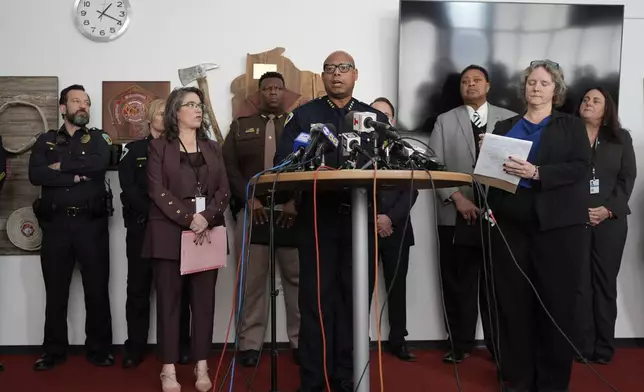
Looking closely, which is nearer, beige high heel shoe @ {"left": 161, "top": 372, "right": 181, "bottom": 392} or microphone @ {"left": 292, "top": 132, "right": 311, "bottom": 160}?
microphone @ {"left": 292, "top": 132, "right": 311, "bottom": 160}

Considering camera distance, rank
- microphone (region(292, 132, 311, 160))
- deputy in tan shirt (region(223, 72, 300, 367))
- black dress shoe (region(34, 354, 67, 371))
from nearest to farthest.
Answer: microphone (region(292, 132, 311, 160)), black dress shoe (region(34, 354, 67, 371)), deputy in tan shirt (region(223, 72, 300, 367))

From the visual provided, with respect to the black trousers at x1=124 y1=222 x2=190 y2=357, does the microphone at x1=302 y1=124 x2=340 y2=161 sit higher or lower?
higher

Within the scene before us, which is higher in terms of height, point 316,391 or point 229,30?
point 229,30

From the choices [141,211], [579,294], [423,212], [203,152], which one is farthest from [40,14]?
[579,294]

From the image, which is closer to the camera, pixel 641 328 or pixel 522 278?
pixel 522 278

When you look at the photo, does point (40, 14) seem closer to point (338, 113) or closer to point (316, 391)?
point (338, 113)

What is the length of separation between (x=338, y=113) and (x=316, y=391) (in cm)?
124

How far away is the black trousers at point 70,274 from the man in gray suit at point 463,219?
214 centimetres

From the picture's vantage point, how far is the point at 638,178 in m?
4.32

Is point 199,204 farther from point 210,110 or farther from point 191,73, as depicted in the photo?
point 191,73

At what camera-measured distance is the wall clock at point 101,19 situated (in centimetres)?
412

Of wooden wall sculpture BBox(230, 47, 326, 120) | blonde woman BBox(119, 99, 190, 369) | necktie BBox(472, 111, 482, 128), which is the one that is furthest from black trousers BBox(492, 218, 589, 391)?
blonde woman BBox(119, 99, 190, 369)

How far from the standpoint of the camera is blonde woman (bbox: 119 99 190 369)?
144 inches

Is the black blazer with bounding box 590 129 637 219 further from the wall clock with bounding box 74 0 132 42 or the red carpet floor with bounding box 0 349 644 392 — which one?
the wall clock with bounding box 74 0 132 42
